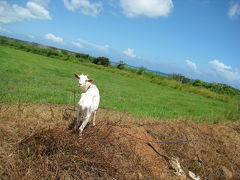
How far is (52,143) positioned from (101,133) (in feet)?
3.19

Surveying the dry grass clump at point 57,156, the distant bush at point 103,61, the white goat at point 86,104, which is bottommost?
the distant bush at point 103,61

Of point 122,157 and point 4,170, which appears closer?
point 4,170

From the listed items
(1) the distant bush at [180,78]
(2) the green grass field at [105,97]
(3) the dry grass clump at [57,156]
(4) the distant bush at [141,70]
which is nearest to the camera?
(3) the dry grass clump at [57,156]

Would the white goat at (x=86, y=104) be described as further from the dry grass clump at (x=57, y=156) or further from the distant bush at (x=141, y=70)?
the distant bush at (x=141, y=70)

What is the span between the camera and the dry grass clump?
2.88 meters

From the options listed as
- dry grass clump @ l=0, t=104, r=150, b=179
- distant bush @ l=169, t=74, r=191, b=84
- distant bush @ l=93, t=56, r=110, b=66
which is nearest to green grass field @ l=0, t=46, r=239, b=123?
dry grass clump @ l=0, t=104, r=150, b=179

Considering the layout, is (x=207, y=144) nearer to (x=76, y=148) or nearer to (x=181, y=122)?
(x=181, y=122)

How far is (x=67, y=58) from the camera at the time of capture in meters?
38.2

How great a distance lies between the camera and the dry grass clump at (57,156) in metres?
2.88

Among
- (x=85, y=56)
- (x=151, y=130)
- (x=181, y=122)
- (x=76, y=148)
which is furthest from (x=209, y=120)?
(x=85, y=56)

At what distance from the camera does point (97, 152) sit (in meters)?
3.38

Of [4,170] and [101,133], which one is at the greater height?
[101,133]

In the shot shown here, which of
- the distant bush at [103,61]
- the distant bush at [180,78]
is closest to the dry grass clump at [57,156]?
the distant bush at [180,78]

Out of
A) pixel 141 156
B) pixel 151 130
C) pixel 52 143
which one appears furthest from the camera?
pixel 151 130
